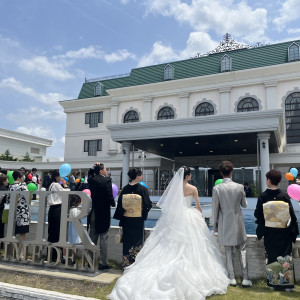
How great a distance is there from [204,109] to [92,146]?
44.8 ft

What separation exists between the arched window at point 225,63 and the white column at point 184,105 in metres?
4.38

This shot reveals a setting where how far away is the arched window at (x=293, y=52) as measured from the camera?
25812 mm

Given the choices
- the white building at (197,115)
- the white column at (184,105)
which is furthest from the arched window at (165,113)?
the white column at (184,105)

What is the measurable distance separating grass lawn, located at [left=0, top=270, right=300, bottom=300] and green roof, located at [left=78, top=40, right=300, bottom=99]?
2553 centimetres

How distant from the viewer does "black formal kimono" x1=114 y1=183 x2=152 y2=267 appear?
5.60m

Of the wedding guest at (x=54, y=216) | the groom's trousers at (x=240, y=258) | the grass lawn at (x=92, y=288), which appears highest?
the wedding guest at (x=54, y=216)

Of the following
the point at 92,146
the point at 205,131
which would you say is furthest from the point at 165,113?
the point at 205,131

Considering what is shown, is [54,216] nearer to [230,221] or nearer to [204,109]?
[230,221]

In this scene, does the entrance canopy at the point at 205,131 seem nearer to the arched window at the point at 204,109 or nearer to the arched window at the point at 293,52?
the arched window at the point at 204,109

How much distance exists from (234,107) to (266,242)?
930 inches

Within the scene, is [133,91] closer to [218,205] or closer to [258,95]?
[258,95]

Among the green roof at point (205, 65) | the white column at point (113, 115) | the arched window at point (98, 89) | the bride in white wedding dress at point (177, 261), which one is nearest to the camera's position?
the bride in white wedding dress at point (177, 261)

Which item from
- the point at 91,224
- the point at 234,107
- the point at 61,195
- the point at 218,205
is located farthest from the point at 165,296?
the point at 234,107

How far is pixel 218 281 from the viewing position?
453 cm
